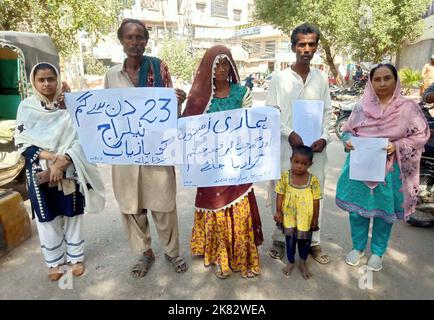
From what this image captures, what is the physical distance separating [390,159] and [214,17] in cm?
3696

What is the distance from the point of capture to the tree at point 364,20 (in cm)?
1217

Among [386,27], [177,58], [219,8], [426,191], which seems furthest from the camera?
[219,8]

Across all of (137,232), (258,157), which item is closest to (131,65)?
(258,157)

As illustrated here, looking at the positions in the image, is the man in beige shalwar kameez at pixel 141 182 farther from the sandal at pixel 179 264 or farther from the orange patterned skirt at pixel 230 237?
the orange patterned skirt at pixel 230 237

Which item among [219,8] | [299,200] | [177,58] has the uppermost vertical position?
[219,8]

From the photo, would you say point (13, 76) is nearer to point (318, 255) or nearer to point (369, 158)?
point (318, 255)

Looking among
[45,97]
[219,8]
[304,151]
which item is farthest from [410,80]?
[219,8]

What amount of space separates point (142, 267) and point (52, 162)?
112 centimetres

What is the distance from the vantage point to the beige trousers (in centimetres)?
267

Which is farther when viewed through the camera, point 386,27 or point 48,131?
point 386,27

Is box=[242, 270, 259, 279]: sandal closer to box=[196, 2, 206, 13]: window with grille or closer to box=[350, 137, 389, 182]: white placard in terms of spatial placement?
box=[350, 137, 389, 182]: white placard

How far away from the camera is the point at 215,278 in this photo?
270 centimetres

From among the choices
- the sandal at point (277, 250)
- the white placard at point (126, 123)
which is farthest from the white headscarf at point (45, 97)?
the sandal at point (277, 250)

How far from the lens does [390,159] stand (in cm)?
252
